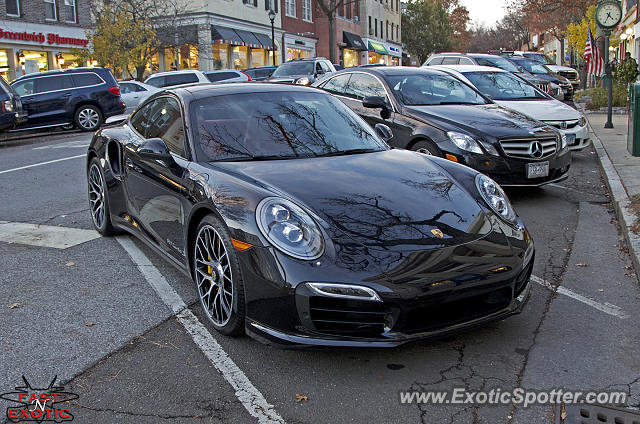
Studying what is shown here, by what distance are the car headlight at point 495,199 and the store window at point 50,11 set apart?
29786mm

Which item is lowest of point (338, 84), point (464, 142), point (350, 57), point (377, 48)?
point (464, 142)

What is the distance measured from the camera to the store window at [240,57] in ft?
131

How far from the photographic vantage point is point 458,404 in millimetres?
3021

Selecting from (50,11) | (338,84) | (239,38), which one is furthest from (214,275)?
(239,38)

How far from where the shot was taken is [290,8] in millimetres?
47094

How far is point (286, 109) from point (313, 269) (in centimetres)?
190

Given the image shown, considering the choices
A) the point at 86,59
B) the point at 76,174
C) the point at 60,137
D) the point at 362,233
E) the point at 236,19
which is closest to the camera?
the point at 362,233

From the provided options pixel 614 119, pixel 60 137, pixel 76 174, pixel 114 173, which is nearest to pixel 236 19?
pixel 60 137

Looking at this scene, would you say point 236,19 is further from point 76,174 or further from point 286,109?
point 286,109

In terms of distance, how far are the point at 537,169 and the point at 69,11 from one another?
2907cm

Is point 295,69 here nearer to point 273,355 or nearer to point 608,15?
point 608,15

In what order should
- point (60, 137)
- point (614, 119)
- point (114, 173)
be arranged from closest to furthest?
point (114, 173), point (614, 119), point (60, 137)

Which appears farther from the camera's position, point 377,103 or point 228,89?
point 377,103

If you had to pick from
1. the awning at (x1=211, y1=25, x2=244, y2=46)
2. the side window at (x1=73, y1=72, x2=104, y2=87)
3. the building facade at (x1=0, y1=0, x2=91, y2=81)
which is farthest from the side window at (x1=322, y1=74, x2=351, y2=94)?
the awning at (x1=211, y1=25, x2=244, y2=46)
